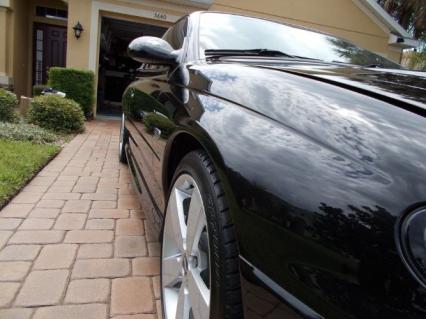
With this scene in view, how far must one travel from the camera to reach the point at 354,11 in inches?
508

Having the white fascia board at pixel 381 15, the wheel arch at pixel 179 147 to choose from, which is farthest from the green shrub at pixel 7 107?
the white fascia board at pixel 381 15

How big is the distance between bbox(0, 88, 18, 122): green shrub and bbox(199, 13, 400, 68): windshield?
5468 millimetres

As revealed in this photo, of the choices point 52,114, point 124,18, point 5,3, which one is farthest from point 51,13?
point 52,114

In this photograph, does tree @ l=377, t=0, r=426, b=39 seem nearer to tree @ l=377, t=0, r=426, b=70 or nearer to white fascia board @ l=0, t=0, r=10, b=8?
tree @ l=377, t=0, r=426, b=70

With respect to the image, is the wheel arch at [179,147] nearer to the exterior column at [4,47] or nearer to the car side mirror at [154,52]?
the car side mirror at [154,52]

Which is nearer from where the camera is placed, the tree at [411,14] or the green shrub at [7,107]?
the green shrub at [7,107]

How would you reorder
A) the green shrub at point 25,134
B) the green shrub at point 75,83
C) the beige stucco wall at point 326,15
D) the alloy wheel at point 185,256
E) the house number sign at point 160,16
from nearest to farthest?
the alloy wheel at point 185,256, the green shrub at point 25,134, the green shrub at point 75,83, the house number sign at point 160,16, the beige stucco wall at point 326,15

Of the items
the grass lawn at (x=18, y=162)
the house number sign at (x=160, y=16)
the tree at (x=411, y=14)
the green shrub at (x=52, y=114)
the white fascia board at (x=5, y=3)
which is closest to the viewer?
the grass lawn at (x=18, y=162)

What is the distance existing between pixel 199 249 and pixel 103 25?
1147cm

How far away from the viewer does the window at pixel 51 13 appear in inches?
473

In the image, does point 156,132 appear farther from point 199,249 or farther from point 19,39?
point 19,39

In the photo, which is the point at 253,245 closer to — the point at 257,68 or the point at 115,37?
the point at 257,68

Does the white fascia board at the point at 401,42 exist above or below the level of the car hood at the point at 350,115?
above

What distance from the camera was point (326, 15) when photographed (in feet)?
41.6
